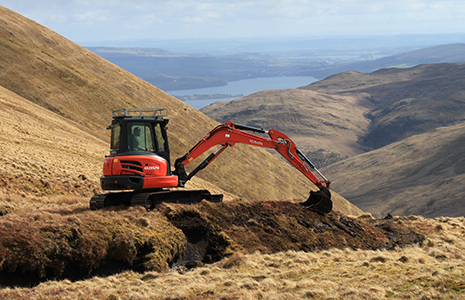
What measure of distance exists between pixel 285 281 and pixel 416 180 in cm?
17016

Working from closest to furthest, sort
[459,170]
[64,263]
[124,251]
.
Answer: [64,263], [124,251], [459,170]

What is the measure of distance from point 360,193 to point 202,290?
168 metres

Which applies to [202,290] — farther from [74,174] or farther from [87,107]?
[87,107]

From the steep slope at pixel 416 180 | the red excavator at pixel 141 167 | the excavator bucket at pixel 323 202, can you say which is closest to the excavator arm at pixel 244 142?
the excavator bucket at pixel 323 202

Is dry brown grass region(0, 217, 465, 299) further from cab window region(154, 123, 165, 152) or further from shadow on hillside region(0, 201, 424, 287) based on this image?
cab window region(154, 123, 165, 152)

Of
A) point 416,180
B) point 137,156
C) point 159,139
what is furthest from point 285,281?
point 416,180

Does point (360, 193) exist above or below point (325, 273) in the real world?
below

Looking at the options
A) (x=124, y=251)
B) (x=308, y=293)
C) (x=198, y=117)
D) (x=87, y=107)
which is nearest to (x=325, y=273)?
(x=308, y=293)

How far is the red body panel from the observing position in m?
15.6

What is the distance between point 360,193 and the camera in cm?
16725

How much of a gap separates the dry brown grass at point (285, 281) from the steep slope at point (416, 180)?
12723cm

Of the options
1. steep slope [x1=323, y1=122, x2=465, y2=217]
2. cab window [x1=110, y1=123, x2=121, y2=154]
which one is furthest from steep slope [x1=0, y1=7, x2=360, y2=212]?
steep slope [x1=323, y1=122, x2=465, y2=217]

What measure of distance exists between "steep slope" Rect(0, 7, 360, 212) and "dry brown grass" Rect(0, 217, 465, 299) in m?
30.1

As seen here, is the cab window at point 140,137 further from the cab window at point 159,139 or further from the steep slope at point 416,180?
the steep slope at point 416,180
